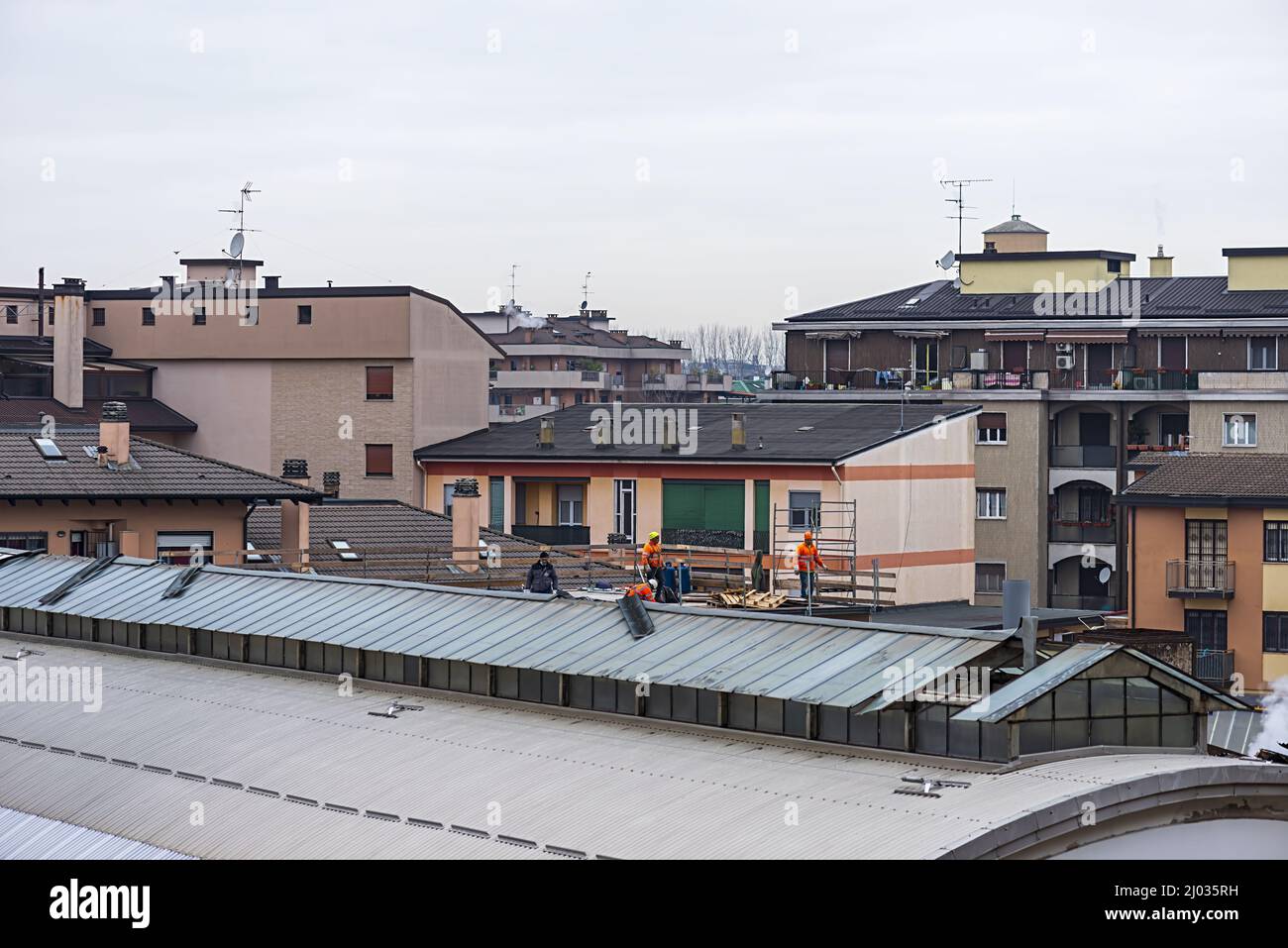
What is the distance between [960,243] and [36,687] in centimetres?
7376

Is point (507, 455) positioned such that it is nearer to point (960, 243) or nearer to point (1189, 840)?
point (960, 243)

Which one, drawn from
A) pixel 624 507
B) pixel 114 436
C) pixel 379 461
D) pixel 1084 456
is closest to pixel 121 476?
pixel 114 436

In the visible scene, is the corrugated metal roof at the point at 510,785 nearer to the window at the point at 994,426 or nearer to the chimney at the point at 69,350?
the chimney at the point at 69,350

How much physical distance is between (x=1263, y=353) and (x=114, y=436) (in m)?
52.0

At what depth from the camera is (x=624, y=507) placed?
218 feet

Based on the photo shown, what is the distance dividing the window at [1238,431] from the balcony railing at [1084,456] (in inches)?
203

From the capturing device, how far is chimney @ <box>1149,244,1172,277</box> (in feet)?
309

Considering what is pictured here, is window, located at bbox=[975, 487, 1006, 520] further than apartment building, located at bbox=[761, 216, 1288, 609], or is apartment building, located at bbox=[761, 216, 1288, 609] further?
window, located at bbox=[975, 487, 1006, 520]

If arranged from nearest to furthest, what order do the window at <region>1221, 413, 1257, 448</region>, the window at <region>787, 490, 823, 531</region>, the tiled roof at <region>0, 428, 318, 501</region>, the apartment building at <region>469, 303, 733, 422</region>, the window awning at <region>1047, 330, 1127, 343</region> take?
the tiled roof at <region>0, 428, 318, 501</region> → the window at <region>787, 490, 823, 531</region> → the window at <region>1221, 413, 1257, 448</region> → the window awning at <region>1047, 330, 1127, 343</region> → the apartment building at <region>469, 303, 733, 422</region>

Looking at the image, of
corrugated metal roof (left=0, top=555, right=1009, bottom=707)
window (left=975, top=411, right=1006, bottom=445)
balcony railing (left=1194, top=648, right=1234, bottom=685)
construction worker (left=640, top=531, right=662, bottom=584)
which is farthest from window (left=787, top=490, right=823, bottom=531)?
corrugated metal roof (left=0, top=555, right=1009, bottom=707)

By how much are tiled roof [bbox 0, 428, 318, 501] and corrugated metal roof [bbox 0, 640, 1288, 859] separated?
21227 millimetres

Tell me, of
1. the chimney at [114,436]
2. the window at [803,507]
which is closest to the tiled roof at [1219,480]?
the window at [803,507]

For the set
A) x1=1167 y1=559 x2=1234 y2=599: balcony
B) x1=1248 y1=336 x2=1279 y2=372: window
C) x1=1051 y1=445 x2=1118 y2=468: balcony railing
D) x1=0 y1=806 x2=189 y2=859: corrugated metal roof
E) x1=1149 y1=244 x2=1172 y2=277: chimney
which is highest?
x1=1149 y1=244 x2=1172 y2=277: chimney

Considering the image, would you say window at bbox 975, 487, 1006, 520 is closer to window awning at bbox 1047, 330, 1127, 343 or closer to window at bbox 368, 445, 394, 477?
window awning at bbox 1047, 330, 1127, 343
